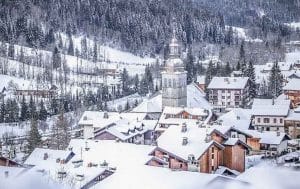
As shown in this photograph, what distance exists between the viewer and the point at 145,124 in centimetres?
661

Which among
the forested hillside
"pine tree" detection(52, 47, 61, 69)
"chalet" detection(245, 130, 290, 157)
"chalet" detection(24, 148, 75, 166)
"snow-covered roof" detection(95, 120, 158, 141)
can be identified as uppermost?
the forested hillside

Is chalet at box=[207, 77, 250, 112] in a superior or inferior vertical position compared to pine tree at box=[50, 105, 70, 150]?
superior

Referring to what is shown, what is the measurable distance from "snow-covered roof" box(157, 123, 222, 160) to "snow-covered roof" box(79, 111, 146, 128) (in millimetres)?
1618

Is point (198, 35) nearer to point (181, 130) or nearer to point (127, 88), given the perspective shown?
point (127, 88)

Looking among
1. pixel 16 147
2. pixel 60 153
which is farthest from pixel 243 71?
pixel 60 153

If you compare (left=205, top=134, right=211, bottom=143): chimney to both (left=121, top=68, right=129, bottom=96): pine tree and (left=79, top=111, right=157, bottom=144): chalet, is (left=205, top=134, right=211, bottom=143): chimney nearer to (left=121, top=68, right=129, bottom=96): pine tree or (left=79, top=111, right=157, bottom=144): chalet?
(left=79, top=111, right=157, bottom=144): chalet

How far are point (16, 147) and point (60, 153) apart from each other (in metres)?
1.89

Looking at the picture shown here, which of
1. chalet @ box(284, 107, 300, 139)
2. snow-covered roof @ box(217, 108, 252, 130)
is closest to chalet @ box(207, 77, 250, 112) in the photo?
snow-covered roof @ box(217, 108, 252, 130)

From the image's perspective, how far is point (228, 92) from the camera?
8.84m

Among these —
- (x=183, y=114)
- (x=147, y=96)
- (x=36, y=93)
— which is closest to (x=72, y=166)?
(x=183, y=114)

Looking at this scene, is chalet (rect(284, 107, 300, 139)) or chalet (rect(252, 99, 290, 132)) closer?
chalet (rect(284, 107, 300, 139))

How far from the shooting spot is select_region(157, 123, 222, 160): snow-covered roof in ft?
14.3

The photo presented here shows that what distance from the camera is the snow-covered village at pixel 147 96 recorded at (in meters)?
3.20

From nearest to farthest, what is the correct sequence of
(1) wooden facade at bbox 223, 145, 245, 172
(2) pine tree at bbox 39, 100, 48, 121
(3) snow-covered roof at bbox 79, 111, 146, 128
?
(1) wooden facade at bbox 223, 145, 245, 172 → (3) snow-covered roof at bbox 79, 111, 146, 128 → (2) pine tree at bbox 39, 100, 48, 121
